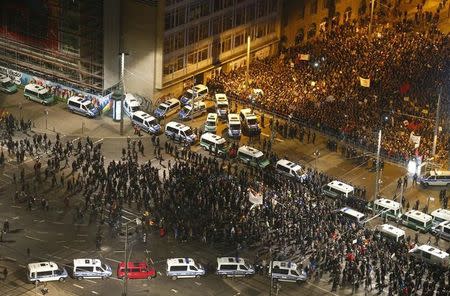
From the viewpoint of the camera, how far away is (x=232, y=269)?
90.1 meters

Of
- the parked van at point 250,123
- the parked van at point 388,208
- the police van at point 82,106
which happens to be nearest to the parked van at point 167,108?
the police van at point 82,106

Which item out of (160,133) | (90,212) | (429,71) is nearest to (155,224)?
(90,212)

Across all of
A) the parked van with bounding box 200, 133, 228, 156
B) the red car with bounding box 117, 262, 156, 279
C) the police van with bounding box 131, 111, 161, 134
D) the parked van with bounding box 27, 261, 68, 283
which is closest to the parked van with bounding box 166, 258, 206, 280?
the red car with bounding box 117, 262, 156, 279

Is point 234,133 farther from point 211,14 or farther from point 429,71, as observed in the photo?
point 429,71

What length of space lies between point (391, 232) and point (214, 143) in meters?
23.8

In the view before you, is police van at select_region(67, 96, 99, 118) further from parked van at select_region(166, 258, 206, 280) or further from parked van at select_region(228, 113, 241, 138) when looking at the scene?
parked van at select_region(166, 258, 206, 280)

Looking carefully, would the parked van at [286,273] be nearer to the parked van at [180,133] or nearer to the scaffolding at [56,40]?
the parked van at [180,133]

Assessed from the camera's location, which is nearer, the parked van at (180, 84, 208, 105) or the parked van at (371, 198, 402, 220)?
the parked van at (371, 198, 402, 220)

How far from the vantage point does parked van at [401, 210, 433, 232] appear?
98875 mm

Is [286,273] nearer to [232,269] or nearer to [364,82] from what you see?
[232,269]

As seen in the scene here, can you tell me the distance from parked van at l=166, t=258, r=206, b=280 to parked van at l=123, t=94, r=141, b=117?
107ft

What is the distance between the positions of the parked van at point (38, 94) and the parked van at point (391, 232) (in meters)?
43.5

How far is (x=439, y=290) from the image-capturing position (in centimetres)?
8769

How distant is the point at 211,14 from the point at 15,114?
83.4 ft
